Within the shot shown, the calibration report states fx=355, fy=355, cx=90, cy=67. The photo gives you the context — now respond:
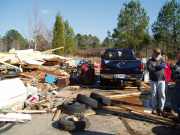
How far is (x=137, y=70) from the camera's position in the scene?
667 inches

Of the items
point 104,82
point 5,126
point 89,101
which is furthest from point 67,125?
point 104,82

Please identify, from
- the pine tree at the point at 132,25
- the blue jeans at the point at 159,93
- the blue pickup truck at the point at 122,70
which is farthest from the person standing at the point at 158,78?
the pine tree at the point at 132,25

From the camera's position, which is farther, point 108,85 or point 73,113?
point 108,85

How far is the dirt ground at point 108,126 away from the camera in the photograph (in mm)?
8508

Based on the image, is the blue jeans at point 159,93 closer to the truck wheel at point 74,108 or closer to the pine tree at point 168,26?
the truck wheel at point 74,108

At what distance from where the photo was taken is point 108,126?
9.15 meters

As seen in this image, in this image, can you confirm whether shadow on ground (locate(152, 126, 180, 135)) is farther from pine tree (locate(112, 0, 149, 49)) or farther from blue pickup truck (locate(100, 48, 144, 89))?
pine tree (locate(112, 0, 149, 49))

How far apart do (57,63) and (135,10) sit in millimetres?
25476

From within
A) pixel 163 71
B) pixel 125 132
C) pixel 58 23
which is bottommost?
pixel 125 132

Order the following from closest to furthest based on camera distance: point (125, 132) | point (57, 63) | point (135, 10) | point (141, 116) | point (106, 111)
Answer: point (125, 132)
point (141, 116)
point (106, 111)
point (57, 63)
point (135, 10)

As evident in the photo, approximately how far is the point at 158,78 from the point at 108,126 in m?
2.09

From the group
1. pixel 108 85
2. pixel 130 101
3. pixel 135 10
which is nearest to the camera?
pixel 130 101

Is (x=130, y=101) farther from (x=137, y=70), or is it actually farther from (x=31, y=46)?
(x=31, y=46)

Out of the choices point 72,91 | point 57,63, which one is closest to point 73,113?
point 72,91
